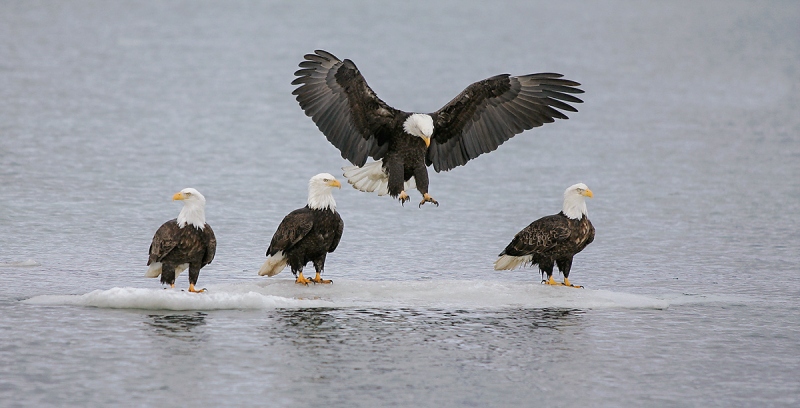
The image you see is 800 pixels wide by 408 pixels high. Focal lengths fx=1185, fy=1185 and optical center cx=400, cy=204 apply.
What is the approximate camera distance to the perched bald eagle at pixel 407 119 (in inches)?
324

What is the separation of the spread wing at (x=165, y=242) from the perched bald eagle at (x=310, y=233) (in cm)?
66

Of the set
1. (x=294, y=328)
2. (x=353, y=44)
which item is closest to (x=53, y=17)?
(x=353, y=44)

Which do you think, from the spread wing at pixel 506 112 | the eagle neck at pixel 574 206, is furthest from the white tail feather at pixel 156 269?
the eagle neck at pixel 574 206

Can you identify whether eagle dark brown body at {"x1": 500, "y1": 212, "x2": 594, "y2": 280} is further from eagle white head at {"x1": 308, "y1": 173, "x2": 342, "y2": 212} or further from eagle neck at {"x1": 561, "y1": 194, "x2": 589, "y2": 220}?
eagle white head at {"x1": 308, "y1": 173, "x2": 342, "y2": 212}

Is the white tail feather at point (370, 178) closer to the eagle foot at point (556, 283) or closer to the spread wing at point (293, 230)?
the spread wing at point (293, 230)

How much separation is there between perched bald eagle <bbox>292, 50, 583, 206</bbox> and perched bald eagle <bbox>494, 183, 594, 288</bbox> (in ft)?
2.82

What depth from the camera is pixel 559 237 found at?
7504mm

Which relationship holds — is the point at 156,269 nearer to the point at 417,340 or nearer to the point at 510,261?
the point at 417,340

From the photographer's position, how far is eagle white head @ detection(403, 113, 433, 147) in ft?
26.3

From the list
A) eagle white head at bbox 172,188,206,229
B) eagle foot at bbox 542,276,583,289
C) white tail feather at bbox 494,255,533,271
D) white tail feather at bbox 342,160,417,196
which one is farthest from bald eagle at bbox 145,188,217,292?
eagle foot at bbox 542,276,583,289

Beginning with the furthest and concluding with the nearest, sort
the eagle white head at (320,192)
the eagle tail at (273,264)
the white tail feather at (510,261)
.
Answer: the white tail feather at (510,261)
the eagle tail at (273,264)
the eagle white head at (320,192)

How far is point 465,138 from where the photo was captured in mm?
8492

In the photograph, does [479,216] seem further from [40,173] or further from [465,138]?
[40,173]

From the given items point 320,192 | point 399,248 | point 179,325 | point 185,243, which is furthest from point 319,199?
point 399,248
